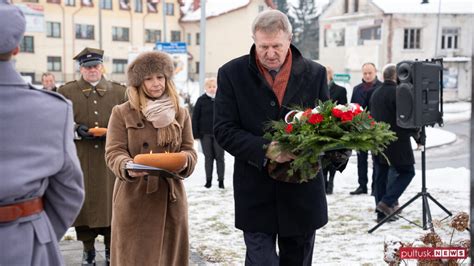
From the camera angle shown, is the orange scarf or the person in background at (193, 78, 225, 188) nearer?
the orange scarf

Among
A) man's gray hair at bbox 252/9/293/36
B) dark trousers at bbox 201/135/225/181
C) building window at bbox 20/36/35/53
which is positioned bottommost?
dark trousers at bbox 201/135/225/181

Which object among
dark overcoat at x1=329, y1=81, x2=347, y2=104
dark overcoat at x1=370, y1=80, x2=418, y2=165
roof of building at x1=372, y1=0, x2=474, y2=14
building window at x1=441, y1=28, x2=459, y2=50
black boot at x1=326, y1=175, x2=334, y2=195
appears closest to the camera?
dark overcoat at x1=370, y1=80, x2=418, y2=165

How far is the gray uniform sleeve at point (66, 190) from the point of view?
2.87 metres

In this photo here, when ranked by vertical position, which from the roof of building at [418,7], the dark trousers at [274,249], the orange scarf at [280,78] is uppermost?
the roof of building at [418,7]

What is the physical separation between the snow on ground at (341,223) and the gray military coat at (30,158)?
355cm

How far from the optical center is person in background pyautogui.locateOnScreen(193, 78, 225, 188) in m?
11.4

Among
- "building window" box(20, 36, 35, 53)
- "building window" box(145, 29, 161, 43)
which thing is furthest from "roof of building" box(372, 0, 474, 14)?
"building window" box(20, 36, 35, 53)

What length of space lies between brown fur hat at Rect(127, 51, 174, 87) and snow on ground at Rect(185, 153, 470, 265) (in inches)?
94.3

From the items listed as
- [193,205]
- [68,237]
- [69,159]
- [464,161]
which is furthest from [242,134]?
[464,161]

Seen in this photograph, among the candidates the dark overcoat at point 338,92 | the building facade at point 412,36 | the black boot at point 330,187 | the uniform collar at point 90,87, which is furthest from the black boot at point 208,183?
the building facade at point 412,36

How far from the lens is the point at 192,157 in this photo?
15.9 feet

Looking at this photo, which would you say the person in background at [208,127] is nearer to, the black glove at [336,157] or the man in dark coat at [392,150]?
the man in dark coat at [392,150]

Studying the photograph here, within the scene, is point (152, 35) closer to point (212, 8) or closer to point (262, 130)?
point (212, 8)

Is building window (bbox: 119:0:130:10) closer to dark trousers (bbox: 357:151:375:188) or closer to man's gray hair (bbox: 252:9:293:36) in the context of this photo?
dark trousers (bbox: 357:151:375:188)
